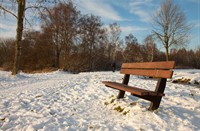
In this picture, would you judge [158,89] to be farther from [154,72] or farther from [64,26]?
[64,26]

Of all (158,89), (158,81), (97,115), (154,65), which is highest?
(154,65)

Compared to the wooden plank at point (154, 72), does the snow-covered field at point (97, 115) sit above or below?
below

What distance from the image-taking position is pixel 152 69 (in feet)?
15.5

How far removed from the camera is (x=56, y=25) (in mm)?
29297

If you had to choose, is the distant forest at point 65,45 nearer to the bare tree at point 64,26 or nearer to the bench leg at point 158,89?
the bare tree at point 64,26

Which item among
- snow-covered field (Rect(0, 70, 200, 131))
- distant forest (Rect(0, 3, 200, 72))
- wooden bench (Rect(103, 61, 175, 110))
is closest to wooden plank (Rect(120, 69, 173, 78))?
wooden bench (Rect(103, 61, 175, 110))

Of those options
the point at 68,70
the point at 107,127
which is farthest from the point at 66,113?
the point at 68,70

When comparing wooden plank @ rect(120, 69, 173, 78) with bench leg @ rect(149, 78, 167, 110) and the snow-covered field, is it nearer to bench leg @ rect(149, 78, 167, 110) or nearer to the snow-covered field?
bench leg @ rect(149, 78, 167, 110)

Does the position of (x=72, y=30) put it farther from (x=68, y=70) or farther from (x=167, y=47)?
(x=167, y=47)

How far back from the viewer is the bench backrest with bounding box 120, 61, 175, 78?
12.9 feet

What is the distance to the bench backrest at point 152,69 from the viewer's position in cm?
394

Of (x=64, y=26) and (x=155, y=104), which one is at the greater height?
(x=64, y=26)

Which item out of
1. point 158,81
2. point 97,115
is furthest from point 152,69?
point 97,115

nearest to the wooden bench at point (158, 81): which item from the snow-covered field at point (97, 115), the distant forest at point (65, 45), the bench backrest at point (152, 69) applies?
the bench backrest at point (152, 69)
